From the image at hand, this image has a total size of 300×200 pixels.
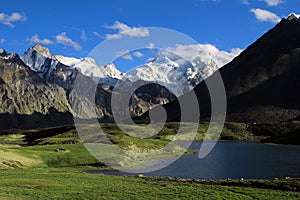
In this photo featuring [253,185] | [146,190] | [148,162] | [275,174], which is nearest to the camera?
[146,190]

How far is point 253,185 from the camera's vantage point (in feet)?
205

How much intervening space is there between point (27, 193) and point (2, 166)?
143 ft

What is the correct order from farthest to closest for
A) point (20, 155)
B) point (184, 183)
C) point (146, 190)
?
point (20, 155) < point (184, 183) < point (146, 190)

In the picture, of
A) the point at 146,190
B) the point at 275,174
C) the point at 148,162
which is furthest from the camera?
the point at 148,162

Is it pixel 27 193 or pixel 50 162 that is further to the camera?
pixel 50 162

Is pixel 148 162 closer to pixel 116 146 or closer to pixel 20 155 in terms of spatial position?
pixel 116 146

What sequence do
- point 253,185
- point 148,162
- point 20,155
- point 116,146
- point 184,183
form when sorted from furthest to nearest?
point 116,146
point 148,162
point 20,155
point 184,183
point 253,185

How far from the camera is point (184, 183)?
6731cm

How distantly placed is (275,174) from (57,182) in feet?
177

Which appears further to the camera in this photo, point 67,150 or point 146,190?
point 67,150

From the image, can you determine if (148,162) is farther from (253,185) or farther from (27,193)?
(27,193)

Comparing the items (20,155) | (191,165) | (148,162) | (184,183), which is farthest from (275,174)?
(20,155)

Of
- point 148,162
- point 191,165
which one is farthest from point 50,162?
point 191,165

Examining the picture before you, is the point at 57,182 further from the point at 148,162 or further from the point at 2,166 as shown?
the point at 148,162
